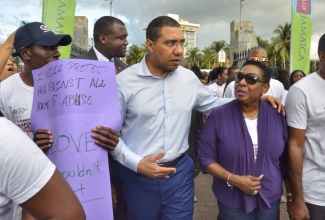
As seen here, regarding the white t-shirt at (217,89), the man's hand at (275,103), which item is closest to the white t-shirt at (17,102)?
the man's hand at (275,103)

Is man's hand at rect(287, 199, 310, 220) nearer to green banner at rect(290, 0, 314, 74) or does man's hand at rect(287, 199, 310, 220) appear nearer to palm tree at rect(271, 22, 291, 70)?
green banner at rect(290, 0, 314, 74)

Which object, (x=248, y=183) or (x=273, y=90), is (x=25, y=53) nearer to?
(x=248, y=183)

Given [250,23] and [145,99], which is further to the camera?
[250,23]

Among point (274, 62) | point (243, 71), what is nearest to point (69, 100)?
point (243, 71)

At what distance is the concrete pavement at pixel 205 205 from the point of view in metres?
4.41

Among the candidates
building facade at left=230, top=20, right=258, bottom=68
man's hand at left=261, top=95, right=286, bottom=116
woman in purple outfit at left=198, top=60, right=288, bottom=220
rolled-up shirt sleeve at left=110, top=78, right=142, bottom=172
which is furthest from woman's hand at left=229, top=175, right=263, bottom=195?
building facade at left=230, top=20, right=258, bottom=68

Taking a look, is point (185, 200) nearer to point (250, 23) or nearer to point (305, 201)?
point (305, 201)

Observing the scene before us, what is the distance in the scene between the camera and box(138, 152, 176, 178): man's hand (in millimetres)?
2021

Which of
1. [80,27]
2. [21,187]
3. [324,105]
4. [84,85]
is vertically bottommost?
[21,187]

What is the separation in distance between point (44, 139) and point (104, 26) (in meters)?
2.00

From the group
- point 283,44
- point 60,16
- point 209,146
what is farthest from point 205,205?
point 283,44

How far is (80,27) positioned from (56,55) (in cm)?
924

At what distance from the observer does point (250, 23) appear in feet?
49.3

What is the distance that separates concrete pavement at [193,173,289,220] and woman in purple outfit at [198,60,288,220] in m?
2.21
